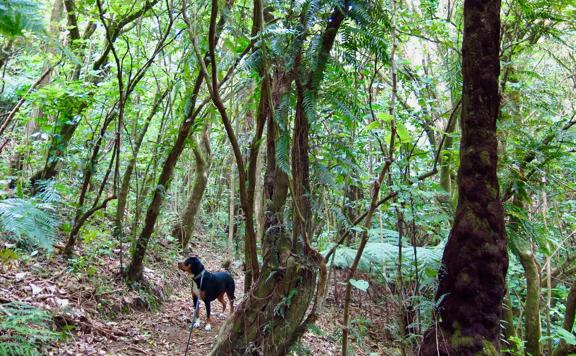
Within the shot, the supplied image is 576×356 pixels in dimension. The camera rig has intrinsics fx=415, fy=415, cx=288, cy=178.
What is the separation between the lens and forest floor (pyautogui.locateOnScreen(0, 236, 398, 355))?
3.99 m

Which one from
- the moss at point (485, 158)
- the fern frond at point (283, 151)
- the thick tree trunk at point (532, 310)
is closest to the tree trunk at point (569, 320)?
the thick tree trunk at point (532, 310)

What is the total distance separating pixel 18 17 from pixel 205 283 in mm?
4283

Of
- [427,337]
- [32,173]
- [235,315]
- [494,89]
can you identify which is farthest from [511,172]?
[32,173]

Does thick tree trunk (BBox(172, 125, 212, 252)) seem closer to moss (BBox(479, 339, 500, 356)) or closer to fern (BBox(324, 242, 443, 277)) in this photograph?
fern (BBox(324, 242, 443, 277))

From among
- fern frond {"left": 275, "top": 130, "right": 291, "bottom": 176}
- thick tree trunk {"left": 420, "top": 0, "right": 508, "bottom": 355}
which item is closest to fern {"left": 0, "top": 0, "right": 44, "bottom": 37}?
fern frond {"left": 275, "top": 130, "right": 291, "bottom": 176}

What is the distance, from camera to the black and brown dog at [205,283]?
5.31 meters

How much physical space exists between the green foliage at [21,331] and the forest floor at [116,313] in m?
0.38

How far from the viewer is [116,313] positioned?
491 cm

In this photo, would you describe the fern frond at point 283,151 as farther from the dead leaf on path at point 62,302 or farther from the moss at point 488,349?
the dead leaf on path at point 62,302

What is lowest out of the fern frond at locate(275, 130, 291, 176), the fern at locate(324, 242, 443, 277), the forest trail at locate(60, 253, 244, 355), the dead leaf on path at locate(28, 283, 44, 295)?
the forest trail at locate(60, 253, 244, 355)

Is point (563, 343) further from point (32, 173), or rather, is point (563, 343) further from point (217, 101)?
point (32, 173)

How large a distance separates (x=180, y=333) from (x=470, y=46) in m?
4.49

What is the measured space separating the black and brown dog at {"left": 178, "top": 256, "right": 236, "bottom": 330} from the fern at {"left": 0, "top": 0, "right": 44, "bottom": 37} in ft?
12.4

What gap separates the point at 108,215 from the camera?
24.3 feet
